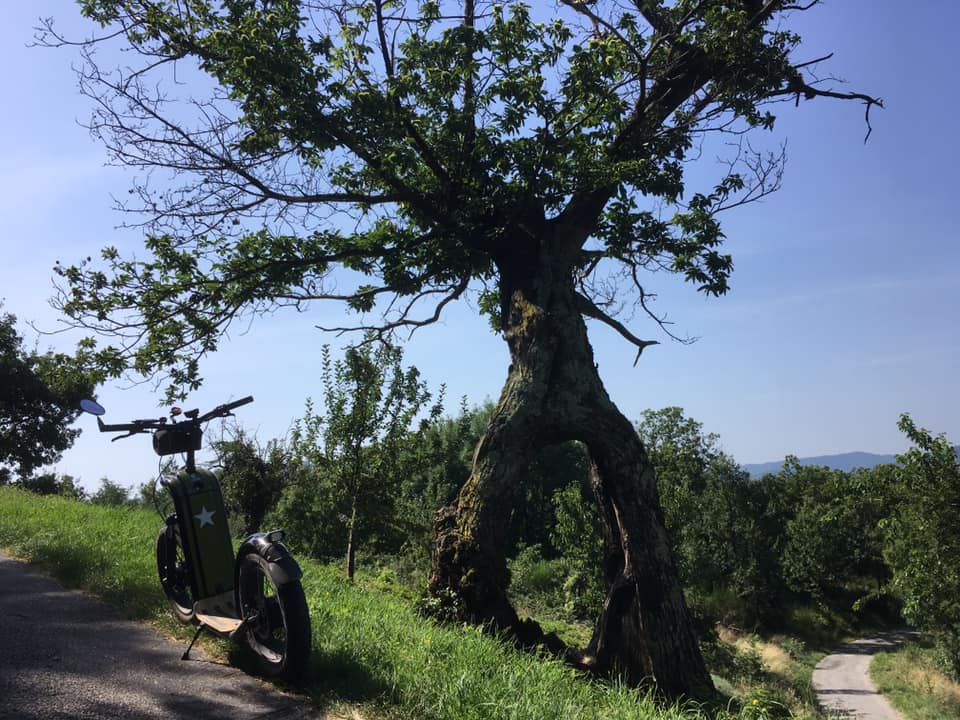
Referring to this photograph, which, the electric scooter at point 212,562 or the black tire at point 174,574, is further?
the black tire at point 174,574

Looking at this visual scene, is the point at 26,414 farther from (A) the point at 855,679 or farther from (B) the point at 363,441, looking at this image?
(A) the point at 855,679

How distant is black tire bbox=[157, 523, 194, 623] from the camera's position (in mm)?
4961

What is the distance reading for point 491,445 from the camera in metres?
8.80

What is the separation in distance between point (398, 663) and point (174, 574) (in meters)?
2.23

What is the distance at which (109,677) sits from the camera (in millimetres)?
3854

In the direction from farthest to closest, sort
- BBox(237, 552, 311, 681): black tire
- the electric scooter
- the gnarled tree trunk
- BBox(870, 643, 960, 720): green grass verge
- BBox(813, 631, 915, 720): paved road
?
BBox(813, 631, 915, 720): paved road, BBox(870, 643, 960, 720): green grass verge, the gnarled tree trunk, the electric scooter, BBox(237, 552, 311, 681): black tire

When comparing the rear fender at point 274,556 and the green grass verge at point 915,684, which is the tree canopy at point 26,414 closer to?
the rear fender at point 274,556

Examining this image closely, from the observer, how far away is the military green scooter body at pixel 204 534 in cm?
483

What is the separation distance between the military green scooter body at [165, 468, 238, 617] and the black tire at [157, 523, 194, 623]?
0.39 feet

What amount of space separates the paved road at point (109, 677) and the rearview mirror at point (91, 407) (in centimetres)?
154

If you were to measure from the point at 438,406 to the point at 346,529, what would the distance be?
3365mm

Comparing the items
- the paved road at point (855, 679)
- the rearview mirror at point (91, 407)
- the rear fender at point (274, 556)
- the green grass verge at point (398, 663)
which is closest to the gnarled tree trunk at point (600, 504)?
the green grass verge at point (398, 663)

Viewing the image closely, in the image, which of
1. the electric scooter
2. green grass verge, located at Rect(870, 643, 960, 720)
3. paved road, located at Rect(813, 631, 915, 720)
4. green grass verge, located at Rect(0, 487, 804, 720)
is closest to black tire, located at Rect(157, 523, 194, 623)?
the electric scooter

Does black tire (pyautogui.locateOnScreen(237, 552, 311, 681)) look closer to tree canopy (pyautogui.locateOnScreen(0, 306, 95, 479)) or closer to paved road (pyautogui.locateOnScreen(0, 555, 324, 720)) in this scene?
paved road (pyautogui.locateOnScreen(0, 555, 324, 720))
